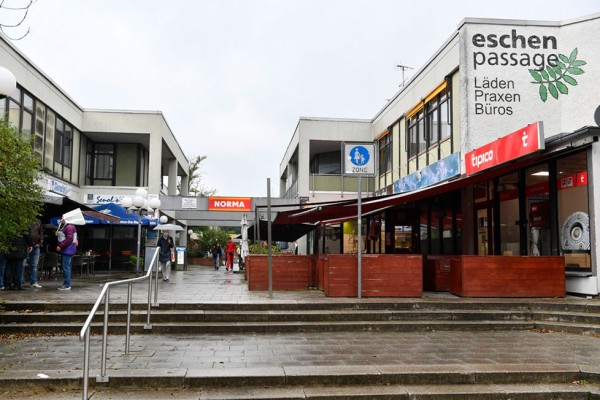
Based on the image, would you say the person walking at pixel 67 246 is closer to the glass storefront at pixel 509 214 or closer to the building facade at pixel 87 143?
the building facade at pixel 87 143

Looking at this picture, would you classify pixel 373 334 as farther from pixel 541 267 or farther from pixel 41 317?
pixel 41 317

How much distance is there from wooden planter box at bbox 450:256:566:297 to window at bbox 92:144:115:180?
69.7 feet

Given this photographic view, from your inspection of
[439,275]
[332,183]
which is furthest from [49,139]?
[439,275]

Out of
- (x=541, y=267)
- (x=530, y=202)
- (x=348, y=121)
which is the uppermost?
(x=348, y=121)

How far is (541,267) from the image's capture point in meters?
10.1

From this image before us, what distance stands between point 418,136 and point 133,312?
1208cm

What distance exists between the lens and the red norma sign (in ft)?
33.3

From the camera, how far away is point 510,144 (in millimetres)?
10961

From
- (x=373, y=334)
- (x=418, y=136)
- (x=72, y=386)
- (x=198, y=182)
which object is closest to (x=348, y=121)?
(x=418, y=136)

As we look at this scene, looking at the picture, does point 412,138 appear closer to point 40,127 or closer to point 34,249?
point 34,249

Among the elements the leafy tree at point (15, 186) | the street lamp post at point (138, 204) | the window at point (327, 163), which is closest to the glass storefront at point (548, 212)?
the street lamp post at point (138, 204)

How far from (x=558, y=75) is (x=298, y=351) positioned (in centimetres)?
1072

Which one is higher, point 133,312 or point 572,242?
point 572,242

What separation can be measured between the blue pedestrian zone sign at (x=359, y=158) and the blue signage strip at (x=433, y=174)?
4835mm
